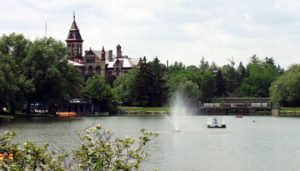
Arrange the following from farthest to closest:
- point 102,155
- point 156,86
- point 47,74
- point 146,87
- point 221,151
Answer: point 156,86, point 146,87, point 47,74, point 221,151, point 102,155

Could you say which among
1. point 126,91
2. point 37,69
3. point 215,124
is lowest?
point 215,124

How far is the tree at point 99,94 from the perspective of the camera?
140m

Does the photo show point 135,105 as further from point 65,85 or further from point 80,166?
point 80,166

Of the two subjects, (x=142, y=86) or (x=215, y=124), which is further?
(x=142, y=86)

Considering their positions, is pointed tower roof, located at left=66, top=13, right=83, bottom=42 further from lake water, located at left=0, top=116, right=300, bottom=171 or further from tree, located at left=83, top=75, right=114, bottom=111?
lake water, located at left=0, top=116, right=300, bottom=171

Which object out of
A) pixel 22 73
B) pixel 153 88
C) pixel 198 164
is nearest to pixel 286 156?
pixel 198 164

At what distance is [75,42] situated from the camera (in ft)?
643

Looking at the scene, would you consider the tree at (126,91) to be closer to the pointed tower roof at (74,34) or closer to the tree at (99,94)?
the tree at (99,94)

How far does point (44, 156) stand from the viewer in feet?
42.9

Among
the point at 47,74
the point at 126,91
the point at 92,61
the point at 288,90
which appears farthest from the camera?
the point at 92,61

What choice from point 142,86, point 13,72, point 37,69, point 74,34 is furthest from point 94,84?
point 74,34

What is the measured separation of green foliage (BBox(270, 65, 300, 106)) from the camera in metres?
144

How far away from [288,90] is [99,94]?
39.5 metres

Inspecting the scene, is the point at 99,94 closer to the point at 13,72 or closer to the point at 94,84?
the point at 94,84
